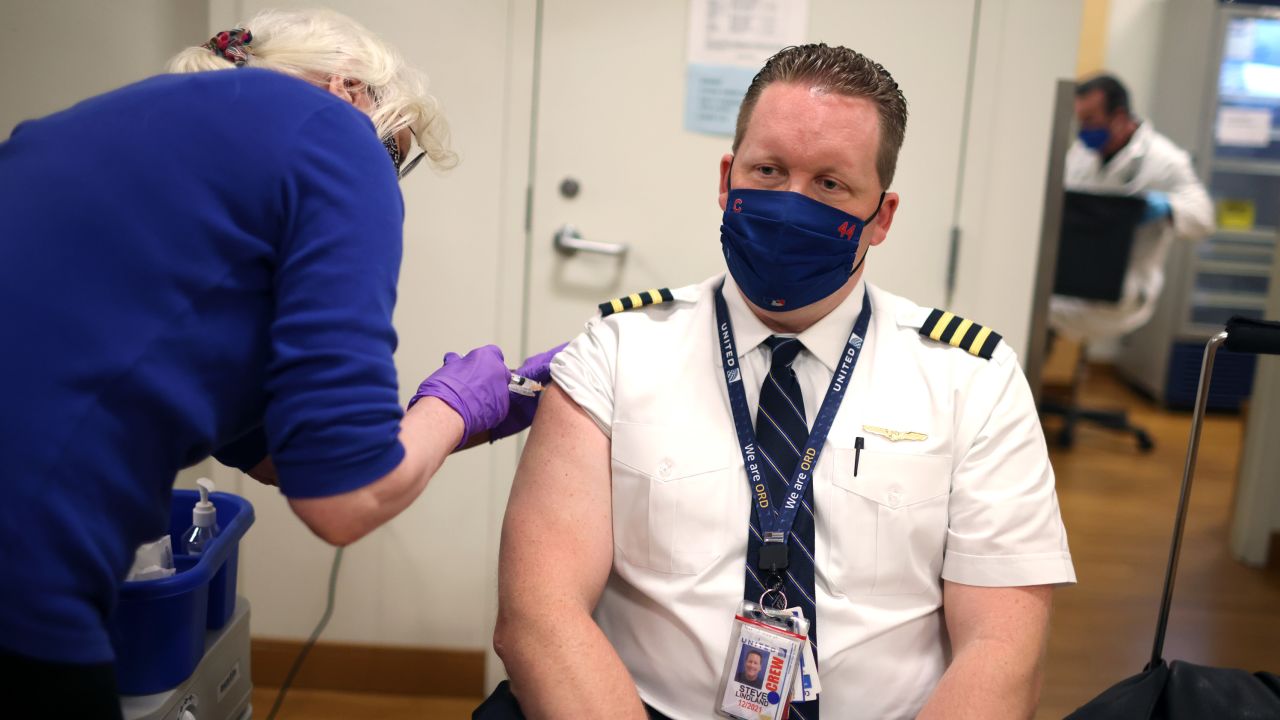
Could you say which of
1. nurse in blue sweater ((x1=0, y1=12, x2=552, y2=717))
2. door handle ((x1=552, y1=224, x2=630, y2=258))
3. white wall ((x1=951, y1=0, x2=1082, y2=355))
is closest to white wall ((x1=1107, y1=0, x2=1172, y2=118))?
white wall ((x1=951, y1=0, x2=1082, y2=355))

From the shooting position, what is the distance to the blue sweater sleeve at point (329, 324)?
0.96 m

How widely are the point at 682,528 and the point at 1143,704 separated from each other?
0.65 m

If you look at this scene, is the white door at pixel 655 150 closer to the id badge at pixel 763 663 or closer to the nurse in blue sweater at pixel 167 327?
the id badge at pixel 763 663

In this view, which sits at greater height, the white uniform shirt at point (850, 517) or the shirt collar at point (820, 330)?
the shirt collar at point (820, 330)

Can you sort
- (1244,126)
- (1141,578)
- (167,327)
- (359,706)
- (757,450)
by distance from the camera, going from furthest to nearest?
(1244,126) → (1141,578) → (359,706) → (757,450) → (167,327)

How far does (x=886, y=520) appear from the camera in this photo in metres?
1.38

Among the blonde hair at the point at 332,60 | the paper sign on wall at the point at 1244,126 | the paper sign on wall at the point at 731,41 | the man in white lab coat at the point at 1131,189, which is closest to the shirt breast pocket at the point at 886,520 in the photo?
the blonde hair at the point at 332,60

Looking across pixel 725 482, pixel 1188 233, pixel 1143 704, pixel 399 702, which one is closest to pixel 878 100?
pixel 725 482

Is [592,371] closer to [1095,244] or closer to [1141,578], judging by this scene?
[1141,578]

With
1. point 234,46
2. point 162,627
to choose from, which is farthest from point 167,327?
point 162,627

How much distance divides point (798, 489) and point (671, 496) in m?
0.18

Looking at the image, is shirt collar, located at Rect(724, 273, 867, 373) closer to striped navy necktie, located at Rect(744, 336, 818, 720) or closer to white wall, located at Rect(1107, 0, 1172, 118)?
striped navy necktie, located at Rect(744, 336, 818, 720)

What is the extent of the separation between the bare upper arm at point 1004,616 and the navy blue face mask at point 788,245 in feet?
1.56

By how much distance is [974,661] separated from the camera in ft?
4.25
